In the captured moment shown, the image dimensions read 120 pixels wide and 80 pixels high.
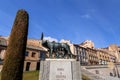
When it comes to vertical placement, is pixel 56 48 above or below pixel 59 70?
above

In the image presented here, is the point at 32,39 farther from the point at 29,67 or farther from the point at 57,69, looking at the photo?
the point at 57,69

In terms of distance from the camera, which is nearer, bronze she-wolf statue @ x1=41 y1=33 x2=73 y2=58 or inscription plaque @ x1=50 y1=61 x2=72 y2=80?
inscription plaque @ x1=50 y1=61 x2=72 y2=80

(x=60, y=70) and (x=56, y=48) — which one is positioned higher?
(x=56, y=48)

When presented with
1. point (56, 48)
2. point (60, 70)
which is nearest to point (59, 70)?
point (60, 70)

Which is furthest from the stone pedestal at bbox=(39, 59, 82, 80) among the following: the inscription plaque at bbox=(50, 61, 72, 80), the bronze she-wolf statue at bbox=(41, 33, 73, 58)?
the bronze she-wolf statue at bbox=(41, 33, 73, 58)

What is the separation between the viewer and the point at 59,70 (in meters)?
16.0

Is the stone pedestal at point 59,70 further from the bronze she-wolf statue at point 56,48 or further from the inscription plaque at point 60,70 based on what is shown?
the bronze she-wolf statue at point 56,48

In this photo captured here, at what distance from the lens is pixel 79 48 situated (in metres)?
83.1

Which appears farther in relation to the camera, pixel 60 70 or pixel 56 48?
pixel 56 48

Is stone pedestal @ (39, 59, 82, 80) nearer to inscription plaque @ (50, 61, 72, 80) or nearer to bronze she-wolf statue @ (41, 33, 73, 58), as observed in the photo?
inscription plaque @ (50, 61, 72, 80)

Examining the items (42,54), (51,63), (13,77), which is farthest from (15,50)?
(42,54)

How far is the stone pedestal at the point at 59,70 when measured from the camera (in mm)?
15875

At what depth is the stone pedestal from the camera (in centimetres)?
1588

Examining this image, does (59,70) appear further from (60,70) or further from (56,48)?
(56,48)
